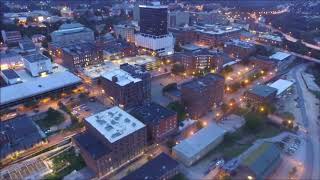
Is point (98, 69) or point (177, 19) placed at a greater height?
point (177, 19)

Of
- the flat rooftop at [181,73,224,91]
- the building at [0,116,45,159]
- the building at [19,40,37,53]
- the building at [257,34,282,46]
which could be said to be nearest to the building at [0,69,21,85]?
the building at [0,116,45,159]

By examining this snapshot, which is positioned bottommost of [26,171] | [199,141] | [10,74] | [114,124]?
[26,171]

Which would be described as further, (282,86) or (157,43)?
(157,43)

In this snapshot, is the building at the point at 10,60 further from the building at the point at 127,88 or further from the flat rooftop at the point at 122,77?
the flat rooftop at the point at 122,77

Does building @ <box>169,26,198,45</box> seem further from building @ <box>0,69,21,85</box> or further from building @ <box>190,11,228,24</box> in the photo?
building @ <box>0,69,21,85</box>

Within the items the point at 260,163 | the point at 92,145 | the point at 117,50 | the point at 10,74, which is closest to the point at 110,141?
the point at 92,145

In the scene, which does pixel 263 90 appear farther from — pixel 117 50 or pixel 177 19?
pixel 177 19
